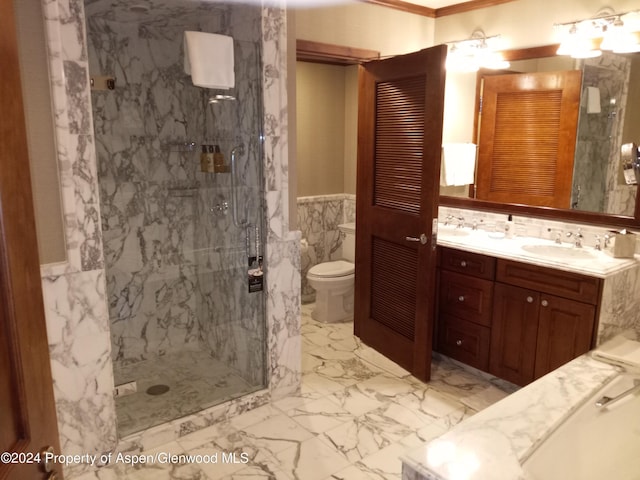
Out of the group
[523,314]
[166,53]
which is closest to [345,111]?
[166,53]

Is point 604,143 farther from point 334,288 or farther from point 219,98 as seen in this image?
point 219,98

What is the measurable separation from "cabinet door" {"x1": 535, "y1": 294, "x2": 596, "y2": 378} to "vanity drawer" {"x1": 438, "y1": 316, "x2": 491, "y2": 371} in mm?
354

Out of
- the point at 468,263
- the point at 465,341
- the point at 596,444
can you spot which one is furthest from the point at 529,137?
the point at 596,444

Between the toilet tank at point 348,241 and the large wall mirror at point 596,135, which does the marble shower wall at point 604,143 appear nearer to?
the large wall mirror at point 596,135

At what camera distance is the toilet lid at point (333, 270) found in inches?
165

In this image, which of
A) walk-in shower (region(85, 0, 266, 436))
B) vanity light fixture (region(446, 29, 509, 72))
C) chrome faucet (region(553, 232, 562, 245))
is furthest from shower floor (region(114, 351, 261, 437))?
vanity light fixture (region(446, 29, 509, 72))

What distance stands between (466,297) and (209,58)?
6.95 ft

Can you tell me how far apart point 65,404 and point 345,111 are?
3.54 m

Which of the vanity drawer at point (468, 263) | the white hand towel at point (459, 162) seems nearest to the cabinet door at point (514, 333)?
the vanity drawer at point (468, 263)

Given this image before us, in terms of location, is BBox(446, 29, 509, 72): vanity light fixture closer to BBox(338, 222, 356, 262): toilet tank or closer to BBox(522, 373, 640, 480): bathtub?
BBox(338, 222, 356, 262): toilet tank

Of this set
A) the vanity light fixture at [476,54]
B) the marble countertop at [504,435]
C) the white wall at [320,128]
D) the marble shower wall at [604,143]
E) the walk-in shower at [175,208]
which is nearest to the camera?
the marble countertop at [504,435]

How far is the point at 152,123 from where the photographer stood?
336 centimetres

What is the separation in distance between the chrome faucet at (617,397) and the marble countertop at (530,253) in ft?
1.76

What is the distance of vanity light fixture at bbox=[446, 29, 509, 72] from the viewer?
11.6 feet
